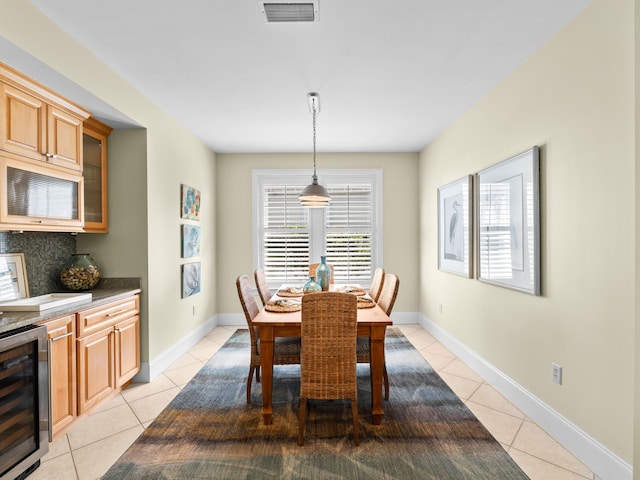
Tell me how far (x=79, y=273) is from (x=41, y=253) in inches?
12.2

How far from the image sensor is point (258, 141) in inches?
199

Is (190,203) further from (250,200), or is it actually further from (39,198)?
(39,198)

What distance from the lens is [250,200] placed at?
5727mm

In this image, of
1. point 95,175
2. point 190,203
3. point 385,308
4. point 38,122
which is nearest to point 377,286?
point 385,308

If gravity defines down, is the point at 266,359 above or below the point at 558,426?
above

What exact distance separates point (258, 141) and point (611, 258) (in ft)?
13.5

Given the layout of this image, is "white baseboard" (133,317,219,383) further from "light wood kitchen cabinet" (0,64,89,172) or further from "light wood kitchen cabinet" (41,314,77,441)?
"light wood kitchen cabinet" (0,64,89,172)

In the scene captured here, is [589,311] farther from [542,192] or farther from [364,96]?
[364,96]

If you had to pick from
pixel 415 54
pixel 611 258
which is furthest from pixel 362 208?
pixel 611 258

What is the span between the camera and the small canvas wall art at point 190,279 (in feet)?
14.3

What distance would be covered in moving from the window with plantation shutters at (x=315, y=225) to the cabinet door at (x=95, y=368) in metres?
2.84

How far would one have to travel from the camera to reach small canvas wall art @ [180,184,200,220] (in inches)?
171

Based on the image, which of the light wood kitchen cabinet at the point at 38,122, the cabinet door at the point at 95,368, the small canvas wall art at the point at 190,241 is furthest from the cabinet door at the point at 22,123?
the small canvas wall art at the point at 190,241

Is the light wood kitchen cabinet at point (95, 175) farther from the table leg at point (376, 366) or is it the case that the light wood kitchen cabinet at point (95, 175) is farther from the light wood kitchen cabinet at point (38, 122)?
the table leg at point (376, 366)
